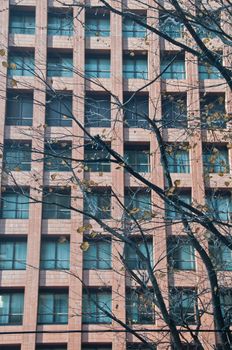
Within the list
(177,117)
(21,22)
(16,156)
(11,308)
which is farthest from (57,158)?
(21,22)

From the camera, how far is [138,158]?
69.7ft

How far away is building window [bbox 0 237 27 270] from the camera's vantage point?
63.6 ft

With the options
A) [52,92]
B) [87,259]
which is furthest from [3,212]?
[52,92]

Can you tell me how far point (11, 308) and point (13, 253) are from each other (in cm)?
203

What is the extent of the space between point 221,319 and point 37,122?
15220mm

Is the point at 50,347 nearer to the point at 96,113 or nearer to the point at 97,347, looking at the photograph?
the point at 97,347

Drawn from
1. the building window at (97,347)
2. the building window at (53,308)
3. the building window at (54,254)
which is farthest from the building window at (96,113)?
the building window at (97,347)

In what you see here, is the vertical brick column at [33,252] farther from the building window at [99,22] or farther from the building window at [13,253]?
the building window at [99,22]

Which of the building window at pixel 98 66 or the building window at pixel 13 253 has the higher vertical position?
the building window at pixel 98 66

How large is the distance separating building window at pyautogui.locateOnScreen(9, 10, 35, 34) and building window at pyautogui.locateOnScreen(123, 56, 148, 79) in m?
4.26

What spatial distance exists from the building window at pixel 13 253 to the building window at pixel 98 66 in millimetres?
7776

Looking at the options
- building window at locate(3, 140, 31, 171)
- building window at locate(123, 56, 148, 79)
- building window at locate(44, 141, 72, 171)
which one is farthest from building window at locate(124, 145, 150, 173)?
building window at locate(44, 141, 72, 171)

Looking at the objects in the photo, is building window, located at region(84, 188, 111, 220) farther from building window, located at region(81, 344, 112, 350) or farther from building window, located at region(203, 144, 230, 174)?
building window, located at region(81, 344, 112, 350)

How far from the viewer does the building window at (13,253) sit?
19.4 m
